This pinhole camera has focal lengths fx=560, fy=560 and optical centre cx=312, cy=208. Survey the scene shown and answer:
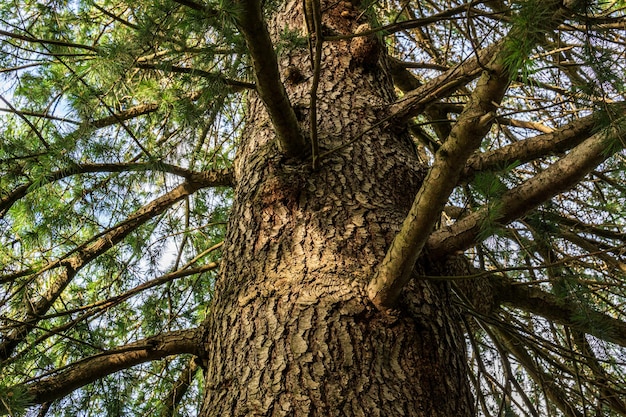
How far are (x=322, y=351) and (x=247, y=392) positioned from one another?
21 centimetres

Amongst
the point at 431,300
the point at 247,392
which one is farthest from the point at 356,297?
the point at 247,392

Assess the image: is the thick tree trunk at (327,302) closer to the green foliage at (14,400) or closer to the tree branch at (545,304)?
the green foliage at (14,400)

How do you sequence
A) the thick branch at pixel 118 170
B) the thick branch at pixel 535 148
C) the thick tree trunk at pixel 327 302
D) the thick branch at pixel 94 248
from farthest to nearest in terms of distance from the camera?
the thick branch at pixel 94 248 < the thick branch at pixel 118 170 < the thick branch at pixel 535 148 < the thick tree trunk at pixel 327 302

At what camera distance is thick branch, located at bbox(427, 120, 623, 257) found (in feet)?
4.74

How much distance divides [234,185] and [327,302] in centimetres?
109

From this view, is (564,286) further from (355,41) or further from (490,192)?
(355,41)

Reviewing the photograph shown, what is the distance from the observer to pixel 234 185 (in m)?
2.45

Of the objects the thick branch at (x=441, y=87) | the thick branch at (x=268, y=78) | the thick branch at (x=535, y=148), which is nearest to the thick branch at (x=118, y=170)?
the thick branch at (x=268, y=78)

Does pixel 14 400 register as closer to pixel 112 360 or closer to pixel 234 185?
pixel 112 360

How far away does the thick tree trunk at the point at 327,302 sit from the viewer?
4.47 ft

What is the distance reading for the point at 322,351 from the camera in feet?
4.61

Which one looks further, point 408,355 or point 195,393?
point 195,393

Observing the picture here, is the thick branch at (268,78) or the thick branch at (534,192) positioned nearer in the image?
the thick branch at (268,78)

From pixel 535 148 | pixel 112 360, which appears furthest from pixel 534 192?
pixel 112 360
